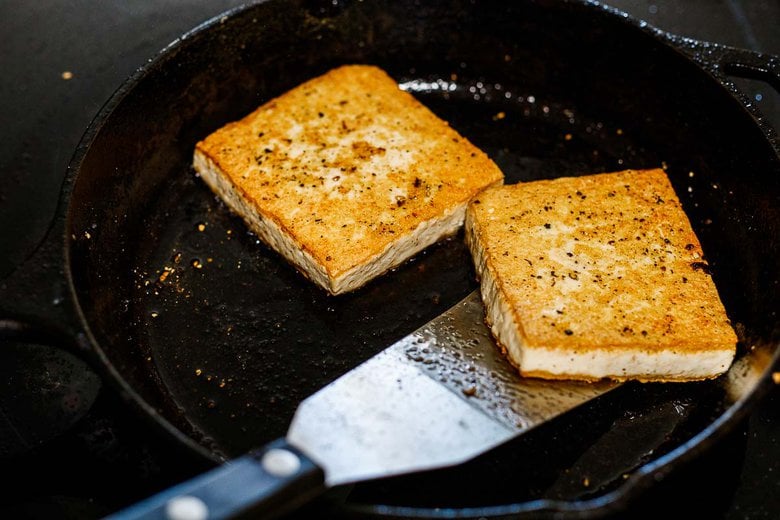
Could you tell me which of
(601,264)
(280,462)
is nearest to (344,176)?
(601,264)

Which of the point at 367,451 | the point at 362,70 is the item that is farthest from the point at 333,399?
the point at 362,70

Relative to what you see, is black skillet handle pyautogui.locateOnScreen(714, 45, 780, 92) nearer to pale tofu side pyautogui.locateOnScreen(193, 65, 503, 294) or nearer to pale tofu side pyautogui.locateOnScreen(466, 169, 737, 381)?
pale tofu side pyautogui.locateOnScreen(466, 169, 737, 381)

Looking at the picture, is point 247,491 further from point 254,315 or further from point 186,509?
point 254,315

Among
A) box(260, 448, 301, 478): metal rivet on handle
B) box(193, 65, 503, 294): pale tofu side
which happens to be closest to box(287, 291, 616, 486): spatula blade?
box(260, 448, 301, 478): metal rivet on handle

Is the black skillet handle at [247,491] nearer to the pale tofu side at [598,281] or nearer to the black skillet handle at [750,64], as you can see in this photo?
the pale tofu side at [598,281]

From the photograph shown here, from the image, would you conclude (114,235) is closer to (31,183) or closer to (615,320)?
(31,183)

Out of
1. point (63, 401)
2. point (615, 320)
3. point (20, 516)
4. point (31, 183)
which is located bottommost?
point (20, 516)
